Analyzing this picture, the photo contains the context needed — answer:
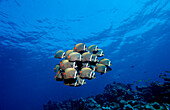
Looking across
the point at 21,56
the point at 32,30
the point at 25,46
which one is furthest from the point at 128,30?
the point at 21,56

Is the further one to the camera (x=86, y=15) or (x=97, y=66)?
(x=86, y=15)

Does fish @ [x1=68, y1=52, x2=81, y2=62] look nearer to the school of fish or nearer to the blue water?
the school of fish

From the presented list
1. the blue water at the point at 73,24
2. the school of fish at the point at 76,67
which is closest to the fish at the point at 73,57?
the school of fish at the point at 76,67

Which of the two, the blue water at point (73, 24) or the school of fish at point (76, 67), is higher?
the blue water at point (73, 24)

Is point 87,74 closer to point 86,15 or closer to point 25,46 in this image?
point 86,15

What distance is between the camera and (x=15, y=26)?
57.9ft

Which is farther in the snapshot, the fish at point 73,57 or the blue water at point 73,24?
the blue water at point 73,24

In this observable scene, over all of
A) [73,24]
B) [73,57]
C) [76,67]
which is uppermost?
[73,24]

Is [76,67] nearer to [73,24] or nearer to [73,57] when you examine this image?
[73,57]

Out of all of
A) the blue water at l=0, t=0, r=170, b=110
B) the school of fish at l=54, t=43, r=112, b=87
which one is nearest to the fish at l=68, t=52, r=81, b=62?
the school of fish at l=54, t=43, r=112, b=87

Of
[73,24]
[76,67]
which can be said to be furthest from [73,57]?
[73,24]

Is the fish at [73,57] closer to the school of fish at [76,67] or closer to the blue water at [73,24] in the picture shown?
the school of fish at [76,67]

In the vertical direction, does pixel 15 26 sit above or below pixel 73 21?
below

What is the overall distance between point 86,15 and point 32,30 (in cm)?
1015
